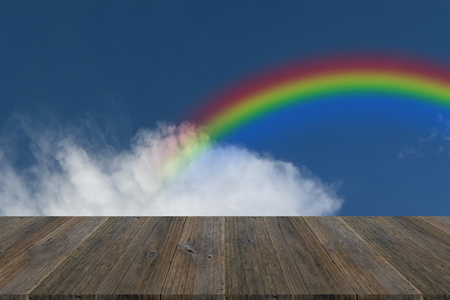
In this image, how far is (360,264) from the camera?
3.36 ft

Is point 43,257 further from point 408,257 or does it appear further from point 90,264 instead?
point 408,257

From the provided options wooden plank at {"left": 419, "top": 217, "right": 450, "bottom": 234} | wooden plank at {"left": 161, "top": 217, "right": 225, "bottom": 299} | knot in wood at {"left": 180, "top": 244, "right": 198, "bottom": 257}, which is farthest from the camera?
wooden plank at {"left": 419, "top": 217, "right": 450, "bottom": 234}

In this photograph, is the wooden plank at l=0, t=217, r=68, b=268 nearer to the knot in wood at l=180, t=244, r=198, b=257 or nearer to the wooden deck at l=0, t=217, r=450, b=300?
the wooden deck at l=0, t=217, r=450, b=300

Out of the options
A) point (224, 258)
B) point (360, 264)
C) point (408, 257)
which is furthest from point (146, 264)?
point (408, 257)

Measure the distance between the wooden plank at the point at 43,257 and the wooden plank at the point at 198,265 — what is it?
0.43 metres

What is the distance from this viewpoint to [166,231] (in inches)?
50.6

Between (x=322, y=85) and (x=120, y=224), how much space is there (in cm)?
628

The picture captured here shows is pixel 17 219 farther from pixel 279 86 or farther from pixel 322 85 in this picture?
pixel 322 85

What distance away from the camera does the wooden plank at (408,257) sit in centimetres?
92

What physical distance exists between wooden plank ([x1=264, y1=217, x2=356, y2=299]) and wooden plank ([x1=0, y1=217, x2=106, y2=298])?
82 cm

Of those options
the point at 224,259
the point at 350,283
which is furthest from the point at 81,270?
the point at 350,283

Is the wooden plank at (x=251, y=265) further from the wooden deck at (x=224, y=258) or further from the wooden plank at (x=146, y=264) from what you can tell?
the wooden plank at (x=146, y=264)

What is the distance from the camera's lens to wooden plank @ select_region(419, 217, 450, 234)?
1.38 meters

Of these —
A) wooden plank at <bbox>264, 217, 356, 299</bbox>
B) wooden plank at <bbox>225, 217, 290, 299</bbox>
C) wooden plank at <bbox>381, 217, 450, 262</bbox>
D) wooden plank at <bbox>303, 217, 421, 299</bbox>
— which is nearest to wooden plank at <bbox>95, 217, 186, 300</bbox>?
wooden plank at <bbox>225, 217, 290, 299</bbox>
